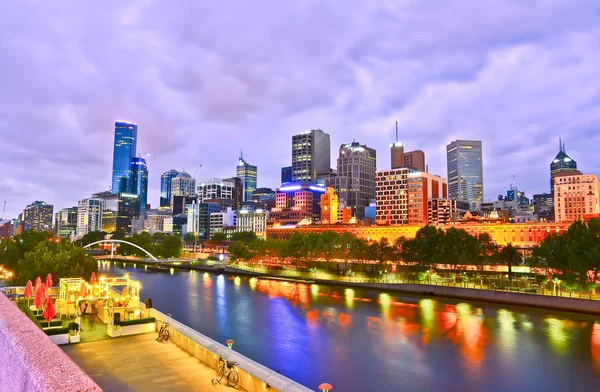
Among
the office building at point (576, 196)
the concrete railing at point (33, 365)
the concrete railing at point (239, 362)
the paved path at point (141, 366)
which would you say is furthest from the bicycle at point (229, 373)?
the office building at point (576, 196)

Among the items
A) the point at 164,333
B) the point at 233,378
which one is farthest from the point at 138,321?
the point at 233,378

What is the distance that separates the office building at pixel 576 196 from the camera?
7431 inches

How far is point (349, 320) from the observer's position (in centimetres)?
5353

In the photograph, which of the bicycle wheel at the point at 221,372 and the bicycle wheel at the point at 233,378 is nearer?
the bicycle wheel at the point at 233,378

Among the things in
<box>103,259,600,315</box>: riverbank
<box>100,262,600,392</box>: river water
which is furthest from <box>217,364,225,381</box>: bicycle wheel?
<box>103,259,600,315</box>: riverbank

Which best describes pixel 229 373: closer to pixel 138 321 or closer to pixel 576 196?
pixel 138 321

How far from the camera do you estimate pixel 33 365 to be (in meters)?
4.93

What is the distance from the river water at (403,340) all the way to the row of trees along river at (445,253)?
9.79m

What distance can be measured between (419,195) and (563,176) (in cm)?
7092

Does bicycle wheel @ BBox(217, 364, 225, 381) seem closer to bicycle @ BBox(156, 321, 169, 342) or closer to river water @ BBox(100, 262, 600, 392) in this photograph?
bicycle @ BBox(156, 321, 169, 342)

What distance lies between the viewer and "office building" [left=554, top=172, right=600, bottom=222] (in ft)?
619

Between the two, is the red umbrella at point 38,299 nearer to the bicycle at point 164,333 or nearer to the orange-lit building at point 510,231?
the bicycle at point 164,333

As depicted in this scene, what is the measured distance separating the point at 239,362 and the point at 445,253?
70029 mm

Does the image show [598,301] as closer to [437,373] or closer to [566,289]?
[566,289]
